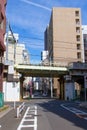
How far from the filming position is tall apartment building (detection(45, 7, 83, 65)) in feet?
363

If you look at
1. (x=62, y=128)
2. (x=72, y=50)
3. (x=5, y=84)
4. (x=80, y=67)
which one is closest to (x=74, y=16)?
(x=72, y=50)

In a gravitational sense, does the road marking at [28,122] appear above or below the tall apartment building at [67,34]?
below

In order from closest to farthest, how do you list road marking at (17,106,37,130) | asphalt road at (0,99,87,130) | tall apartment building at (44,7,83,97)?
1. asphalt road at (0,99,87,130)
2. road marking at (17,106,37,130)
3. tall apartment building at (44,7,83,97)

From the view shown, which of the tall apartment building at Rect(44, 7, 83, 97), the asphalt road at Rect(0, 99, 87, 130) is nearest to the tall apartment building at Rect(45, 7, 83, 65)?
the tall apartment building at Rect(44, 7, 83, 97)

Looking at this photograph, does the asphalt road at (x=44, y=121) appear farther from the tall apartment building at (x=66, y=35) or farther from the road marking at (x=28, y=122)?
the tall apartment building at (x=66, y=35)

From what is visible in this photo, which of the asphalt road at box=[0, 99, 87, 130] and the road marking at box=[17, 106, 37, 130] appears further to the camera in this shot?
the road marking at box=[17, 106, 37, 130]

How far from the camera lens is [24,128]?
15.9 meters

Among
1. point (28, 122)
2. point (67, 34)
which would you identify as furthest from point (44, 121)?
point (67, 34)

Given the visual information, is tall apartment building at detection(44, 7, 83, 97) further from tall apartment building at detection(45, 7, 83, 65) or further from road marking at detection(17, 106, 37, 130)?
road marking at detection(17, 106, 37, 130)

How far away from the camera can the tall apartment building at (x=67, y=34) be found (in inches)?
4358

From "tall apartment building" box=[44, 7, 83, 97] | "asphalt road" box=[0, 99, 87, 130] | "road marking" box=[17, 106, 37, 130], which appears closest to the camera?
"asphalt road" box=[0, 99, 87, 130]

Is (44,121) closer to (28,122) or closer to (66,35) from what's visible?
(28,122)

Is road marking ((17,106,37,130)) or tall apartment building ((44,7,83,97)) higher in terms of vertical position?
tall apartment building ((44,7,83,97))

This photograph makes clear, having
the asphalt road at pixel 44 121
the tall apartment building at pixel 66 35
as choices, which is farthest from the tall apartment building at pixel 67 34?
Answer: the asphalt road at pixel 44 121
